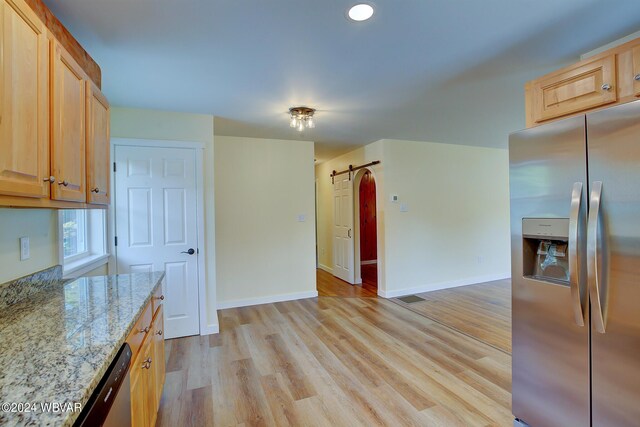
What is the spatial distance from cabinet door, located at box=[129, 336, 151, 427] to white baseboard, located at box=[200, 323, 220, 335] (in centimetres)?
173

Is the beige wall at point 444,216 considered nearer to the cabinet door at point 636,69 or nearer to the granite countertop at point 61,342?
the cabinet door at point 636,69

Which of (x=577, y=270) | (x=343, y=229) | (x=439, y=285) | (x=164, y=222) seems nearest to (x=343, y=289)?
(x=343, y=229)

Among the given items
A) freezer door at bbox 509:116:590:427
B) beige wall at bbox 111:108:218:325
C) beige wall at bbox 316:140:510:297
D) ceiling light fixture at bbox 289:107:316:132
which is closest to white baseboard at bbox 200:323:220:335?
beige wall at bbox 111:108:218:325

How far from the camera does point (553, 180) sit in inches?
62.8

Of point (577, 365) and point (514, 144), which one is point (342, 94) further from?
point (577, 365)

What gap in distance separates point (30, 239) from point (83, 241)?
1175 millimetres

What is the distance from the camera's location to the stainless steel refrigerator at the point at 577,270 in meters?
1.33

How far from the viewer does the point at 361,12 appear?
161 centimetres

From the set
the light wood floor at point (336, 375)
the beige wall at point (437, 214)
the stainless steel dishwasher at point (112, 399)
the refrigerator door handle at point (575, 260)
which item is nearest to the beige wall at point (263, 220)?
the light wood floor at point (336, 375)

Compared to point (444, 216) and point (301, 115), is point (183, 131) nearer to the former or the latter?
point (301, 115)

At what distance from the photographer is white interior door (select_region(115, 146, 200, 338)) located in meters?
3.08

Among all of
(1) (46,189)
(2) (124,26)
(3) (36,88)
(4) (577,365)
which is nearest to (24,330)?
(1) (46,189)

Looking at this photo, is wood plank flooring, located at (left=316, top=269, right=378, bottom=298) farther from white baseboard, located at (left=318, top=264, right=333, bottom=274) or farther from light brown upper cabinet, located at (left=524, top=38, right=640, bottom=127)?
light brown upper cabinet, located at (left=524, top=38, right=640, bottom=127)

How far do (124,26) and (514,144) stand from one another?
235cm
